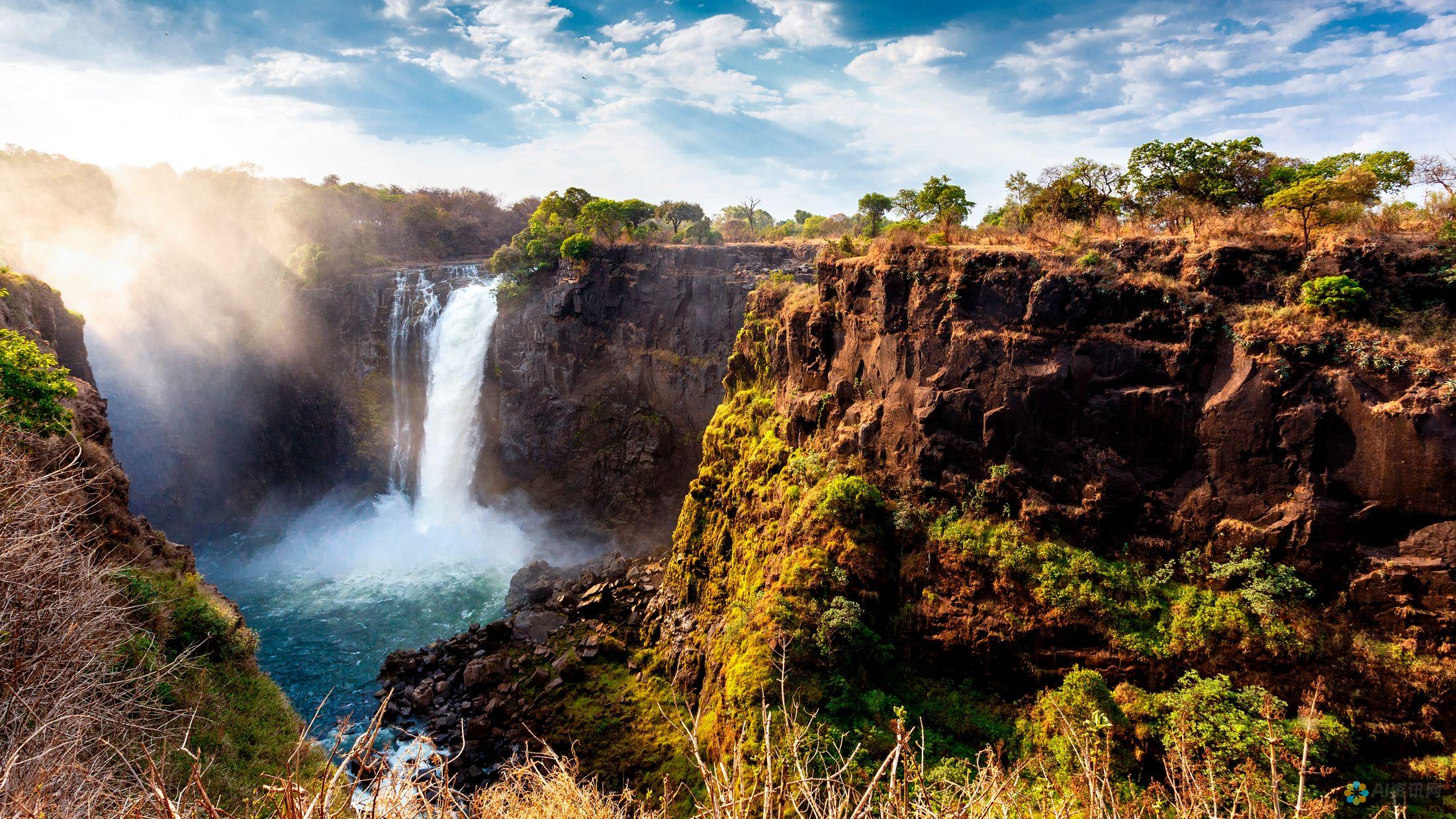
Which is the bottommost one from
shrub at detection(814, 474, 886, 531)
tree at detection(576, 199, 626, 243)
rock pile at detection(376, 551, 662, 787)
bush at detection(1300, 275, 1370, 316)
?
rock pile at detection(376, 551, 662, 787)

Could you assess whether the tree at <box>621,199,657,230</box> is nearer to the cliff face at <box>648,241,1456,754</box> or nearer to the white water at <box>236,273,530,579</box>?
the white water at <box>236,273,530,579</box>

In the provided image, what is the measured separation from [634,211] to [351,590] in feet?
81.3

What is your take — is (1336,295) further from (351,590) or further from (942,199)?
(351,590)

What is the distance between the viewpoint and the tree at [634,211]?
3709 centimetres

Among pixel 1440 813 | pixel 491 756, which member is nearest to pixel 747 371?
pixel 491 756

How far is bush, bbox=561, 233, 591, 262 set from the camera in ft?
120

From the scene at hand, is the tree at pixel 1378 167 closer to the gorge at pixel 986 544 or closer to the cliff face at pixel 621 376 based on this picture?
the gorge at pixel 986 544

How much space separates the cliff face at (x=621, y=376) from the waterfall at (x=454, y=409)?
1.12 m

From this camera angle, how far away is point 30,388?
13.3 meters

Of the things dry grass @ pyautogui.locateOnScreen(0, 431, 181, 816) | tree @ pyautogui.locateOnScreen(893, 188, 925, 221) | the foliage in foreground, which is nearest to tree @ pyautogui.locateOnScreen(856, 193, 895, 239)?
tree @ pyautogui.locateOnScreen(893, 188, 925, 221)

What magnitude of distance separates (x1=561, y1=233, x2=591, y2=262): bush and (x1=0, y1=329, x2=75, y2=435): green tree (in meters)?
24.6

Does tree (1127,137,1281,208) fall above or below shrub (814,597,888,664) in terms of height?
above

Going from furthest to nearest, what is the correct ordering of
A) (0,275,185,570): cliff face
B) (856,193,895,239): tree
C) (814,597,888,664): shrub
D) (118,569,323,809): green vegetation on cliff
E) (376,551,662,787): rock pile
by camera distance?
(856,193,895,239): tree → (376,551,662,787): rock pile → (814,597,888,664): shrub → (0,275,185,570): cliff face → (118,569,323,809): green vegetation on cliff

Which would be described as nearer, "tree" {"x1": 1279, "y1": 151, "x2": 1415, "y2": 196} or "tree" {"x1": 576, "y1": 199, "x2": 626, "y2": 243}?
"tree" {"x1": 1279, "y1": 151, "x2": 1415, "y2": 196}
